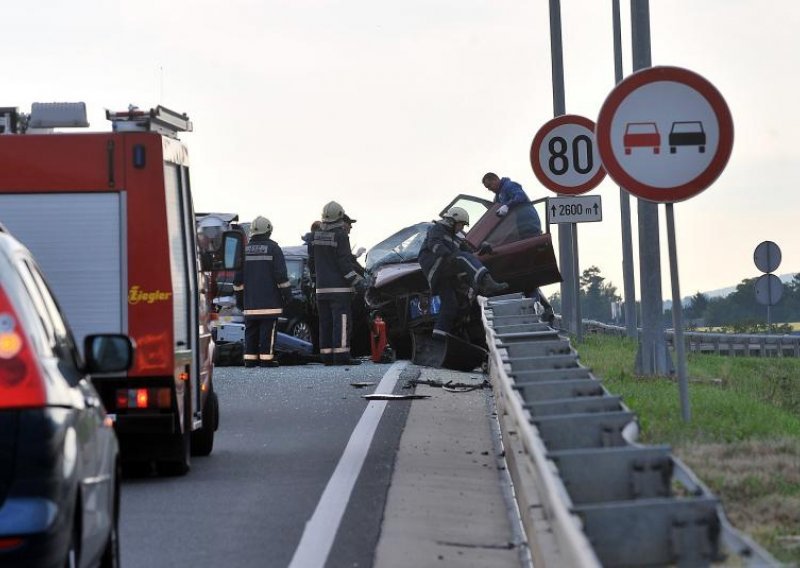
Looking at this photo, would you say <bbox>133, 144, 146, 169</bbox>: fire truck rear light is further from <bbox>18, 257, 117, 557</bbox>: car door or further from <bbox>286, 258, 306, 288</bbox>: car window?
<bbox>286, 258, 306, 288</bbox>: car window

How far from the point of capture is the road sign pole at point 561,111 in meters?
30.2

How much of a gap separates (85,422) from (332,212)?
18023 mm

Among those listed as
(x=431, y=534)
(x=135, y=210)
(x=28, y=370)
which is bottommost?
(x=431, y=534)

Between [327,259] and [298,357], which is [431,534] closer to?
[327,259]

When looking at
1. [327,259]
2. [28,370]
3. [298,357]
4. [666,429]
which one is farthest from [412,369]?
[28,370]

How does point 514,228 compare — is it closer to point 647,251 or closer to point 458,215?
point 458,215

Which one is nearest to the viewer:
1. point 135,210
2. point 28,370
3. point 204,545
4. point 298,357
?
point 28,370

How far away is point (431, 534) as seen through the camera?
9023 mm

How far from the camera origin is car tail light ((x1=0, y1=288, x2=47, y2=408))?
18.5 feet

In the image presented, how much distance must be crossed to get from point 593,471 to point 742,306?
101m

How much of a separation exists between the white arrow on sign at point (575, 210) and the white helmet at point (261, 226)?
12.0 feet

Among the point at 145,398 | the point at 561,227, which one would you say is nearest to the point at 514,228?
the point at 561,227

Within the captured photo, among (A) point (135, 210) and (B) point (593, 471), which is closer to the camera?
(B) point (593, 471)

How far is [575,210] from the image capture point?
2300cm
